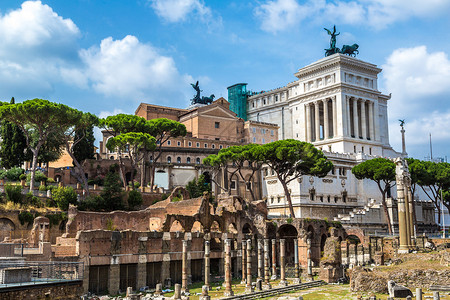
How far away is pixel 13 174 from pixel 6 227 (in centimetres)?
A: 1054

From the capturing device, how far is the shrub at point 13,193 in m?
37.8

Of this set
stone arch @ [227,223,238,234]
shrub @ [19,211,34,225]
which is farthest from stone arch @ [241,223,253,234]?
shrub @ [19,211,34,225]

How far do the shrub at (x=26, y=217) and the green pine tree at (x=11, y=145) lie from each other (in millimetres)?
13727

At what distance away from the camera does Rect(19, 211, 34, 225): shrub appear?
120 feet

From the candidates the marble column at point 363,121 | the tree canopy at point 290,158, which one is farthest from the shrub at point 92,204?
the marble column at point 363,121

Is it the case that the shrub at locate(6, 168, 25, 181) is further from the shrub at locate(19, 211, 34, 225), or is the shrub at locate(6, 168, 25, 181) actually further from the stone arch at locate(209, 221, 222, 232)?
the stone arch at locate(209, 221, 222, 232)

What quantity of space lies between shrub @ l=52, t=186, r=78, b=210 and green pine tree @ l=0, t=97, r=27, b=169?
10.7 m

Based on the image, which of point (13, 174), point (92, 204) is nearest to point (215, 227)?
point (92, 204)

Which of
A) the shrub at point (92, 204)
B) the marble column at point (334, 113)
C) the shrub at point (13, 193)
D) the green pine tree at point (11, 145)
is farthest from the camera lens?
the marble column at point (334, 113)

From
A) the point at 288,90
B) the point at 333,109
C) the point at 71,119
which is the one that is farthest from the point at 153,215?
the point at 288,90

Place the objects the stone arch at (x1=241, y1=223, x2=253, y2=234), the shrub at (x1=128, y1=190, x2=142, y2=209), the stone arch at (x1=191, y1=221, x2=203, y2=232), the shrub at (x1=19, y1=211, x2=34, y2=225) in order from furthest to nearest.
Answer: the shrub at (x1=128, y1=190, x2=142, y2=209) → the stone arch at (x1=241, y1=223, x2=253, y2=234) → the stone arch at (x1=191, y1=221, x2=203, y2=232) → the shrub at (x1=19, y1=211, x2=34, y2=225)

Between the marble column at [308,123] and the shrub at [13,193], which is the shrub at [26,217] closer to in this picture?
the shrub at [13,193]

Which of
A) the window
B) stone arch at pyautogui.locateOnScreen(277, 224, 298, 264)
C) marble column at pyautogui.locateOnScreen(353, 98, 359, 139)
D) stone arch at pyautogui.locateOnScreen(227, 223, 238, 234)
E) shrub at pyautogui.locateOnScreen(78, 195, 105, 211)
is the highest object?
marble column at pyautogui.locateOnScreen(353, 98, 359, 139)

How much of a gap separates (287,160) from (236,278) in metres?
14.6
